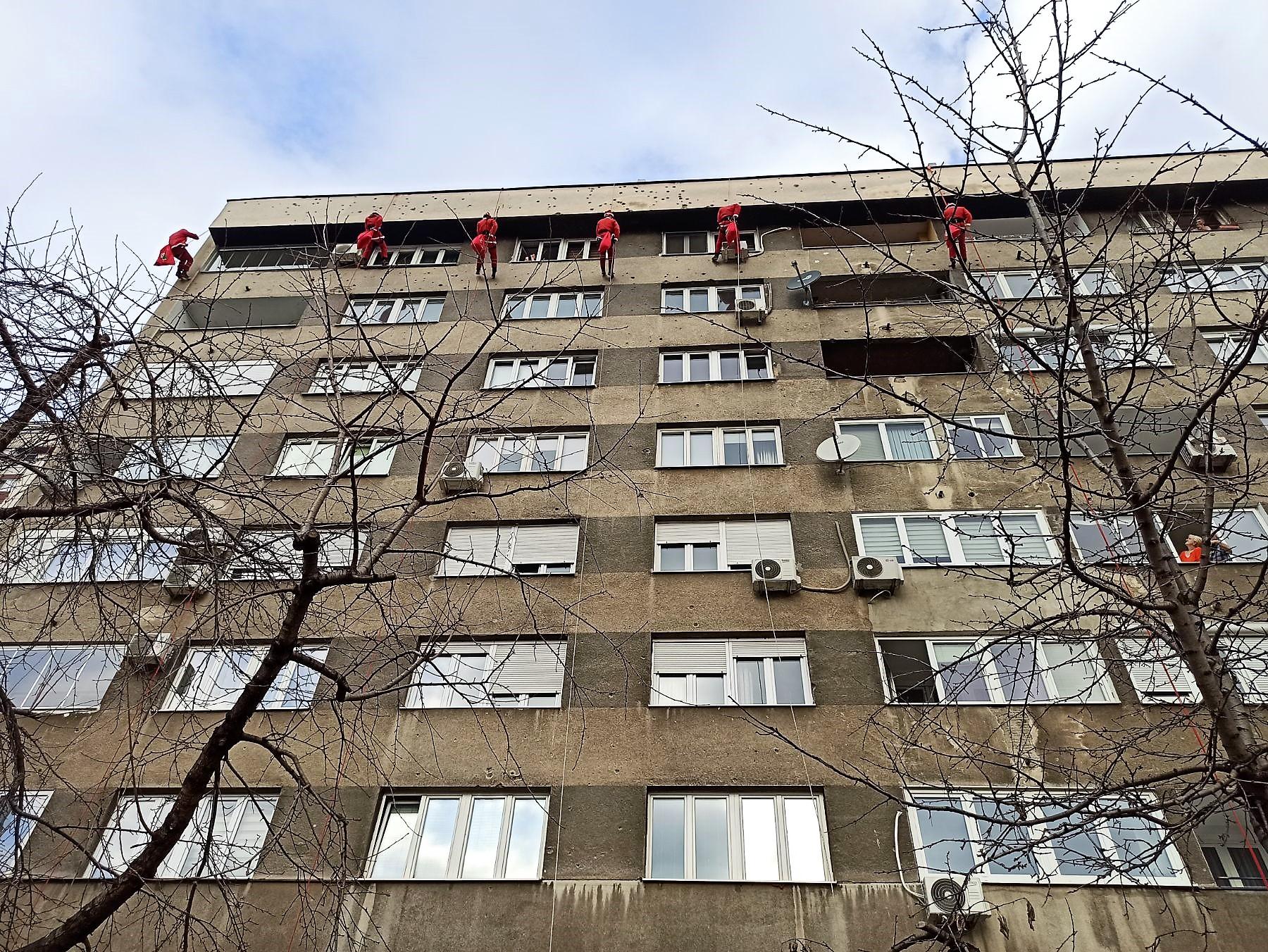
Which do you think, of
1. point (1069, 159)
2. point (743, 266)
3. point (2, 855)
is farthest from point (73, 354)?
point (1069, 159)

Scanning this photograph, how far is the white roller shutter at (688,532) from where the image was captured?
1287cm

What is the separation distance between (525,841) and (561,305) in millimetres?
10982

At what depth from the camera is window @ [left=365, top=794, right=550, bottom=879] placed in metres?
9.54

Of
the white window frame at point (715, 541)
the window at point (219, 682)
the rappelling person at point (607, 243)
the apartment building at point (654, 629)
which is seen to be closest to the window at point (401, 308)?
the apartment building at point (654, 629)

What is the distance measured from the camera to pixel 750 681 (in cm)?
1113

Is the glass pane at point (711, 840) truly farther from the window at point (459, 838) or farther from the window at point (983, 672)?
the window at point (983, 672)

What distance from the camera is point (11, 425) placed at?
235 inches

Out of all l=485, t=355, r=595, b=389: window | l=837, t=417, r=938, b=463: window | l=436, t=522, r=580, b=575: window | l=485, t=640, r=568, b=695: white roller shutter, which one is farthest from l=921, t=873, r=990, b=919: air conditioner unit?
l=485, t=355, r=595, b=389: window

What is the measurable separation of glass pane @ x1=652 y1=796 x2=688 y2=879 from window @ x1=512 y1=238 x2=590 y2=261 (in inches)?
503

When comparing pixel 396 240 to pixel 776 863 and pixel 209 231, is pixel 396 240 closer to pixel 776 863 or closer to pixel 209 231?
pixel 209 231

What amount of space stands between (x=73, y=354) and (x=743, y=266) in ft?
46.2

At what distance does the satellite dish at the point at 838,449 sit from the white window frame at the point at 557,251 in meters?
8.19

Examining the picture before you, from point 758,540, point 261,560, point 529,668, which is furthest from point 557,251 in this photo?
point 261,560

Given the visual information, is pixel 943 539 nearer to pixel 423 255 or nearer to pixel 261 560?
pixel 261 560
